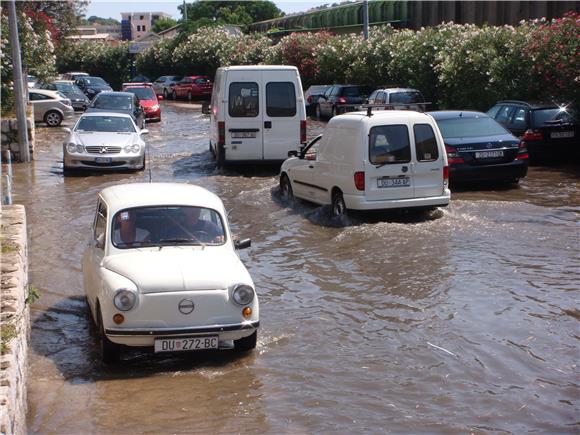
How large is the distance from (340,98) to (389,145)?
2159cm

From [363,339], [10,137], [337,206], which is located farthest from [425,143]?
[10,137]

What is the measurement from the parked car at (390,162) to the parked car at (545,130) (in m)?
6.49

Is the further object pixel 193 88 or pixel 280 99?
pixel 193 88

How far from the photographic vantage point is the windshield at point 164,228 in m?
8.27

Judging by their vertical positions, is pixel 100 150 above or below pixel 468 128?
below

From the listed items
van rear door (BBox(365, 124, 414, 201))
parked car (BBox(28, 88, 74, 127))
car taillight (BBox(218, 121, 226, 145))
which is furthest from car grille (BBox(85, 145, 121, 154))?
parked car (BBox(28, 88, 74, 127))

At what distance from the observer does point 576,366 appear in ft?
24.4

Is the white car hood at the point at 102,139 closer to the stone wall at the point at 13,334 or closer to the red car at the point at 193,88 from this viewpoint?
the stone wall at the point at 13,334

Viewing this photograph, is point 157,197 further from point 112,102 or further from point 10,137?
point 112,102


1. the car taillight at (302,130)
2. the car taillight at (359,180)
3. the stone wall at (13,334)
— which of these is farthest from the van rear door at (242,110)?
the stone wall at (13,334)

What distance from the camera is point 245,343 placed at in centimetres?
794

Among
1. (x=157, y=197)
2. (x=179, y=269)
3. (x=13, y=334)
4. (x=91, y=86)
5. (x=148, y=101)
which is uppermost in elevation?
Answer: (x=91, y=86)

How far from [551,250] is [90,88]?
44868 millimetres

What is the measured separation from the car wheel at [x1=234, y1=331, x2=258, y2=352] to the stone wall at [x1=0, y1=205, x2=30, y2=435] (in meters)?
1.84
